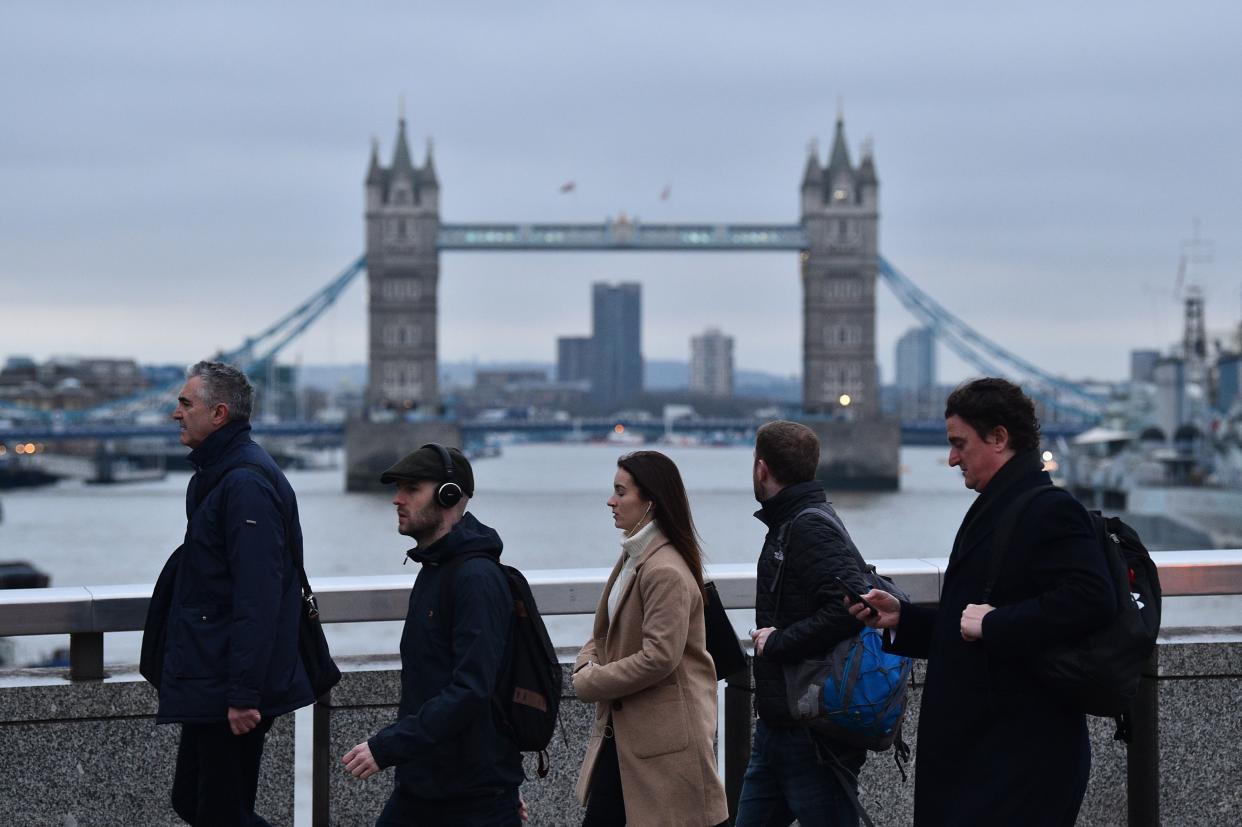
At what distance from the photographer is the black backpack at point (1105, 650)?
2.63 metres

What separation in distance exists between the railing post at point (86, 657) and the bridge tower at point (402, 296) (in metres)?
71.5

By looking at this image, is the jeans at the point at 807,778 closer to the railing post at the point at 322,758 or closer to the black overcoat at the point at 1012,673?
the black overcoat at the point at 1012,673

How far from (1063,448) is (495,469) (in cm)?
4412

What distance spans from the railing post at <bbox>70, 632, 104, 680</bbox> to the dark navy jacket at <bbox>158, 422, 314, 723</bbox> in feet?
1.42

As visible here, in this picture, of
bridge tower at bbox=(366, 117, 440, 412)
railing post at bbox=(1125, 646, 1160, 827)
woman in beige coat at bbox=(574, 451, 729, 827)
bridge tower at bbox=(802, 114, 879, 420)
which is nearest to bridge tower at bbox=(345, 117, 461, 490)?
bridge tower at bbox=(366, 117, 440, 412)

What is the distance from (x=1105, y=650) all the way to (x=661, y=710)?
2.81 feet

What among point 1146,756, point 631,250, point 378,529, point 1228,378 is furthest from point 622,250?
point 1146,756

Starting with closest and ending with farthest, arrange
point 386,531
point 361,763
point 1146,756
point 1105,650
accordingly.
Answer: point 1105,650
point 361,763
point 1146,756
point 386,531

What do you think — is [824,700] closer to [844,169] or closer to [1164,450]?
[1164,450]

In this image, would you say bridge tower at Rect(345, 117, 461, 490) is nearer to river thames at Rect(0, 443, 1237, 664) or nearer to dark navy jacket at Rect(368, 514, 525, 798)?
river thames at Rect(0, 443, 1237, 664)

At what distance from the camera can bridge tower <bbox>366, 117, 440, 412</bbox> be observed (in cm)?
7525

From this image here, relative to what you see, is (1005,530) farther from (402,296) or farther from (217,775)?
(402,296)

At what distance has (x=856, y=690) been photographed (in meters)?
3.08

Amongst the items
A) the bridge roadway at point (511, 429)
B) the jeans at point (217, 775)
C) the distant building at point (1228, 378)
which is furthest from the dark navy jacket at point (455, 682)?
the distant building at point (1228, 378)
